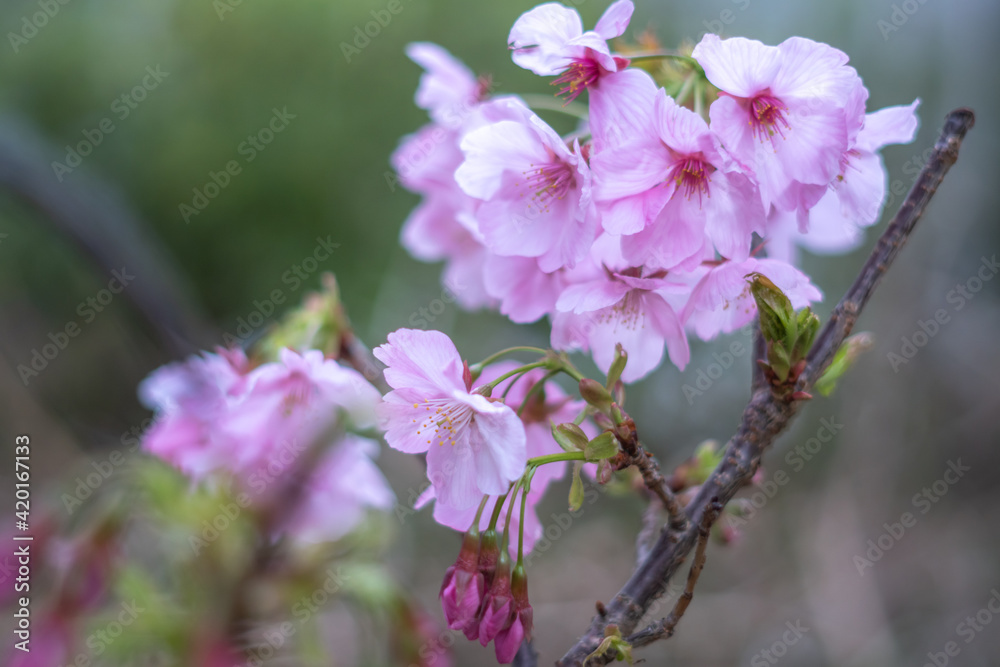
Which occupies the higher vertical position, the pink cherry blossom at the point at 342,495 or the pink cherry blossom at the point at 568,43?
the pink cherry blossom at the point at 568,43

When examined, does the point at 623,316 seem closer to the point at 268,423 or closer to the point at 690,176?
the point at 690,176

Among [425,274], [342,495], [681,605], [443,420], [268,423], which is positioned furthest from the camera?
[425,274]

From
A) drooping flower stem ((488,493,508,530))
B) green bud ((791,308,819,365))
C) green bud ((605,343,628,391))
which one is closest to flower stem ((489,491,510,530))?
drooping flower stem ((488,493,508,530))

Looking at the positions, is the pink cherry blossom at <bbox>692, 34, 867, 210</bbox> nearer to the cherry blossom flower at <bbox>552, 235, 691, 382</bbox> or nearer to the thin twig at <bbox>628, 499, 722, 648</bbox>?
the cherry blossom flower at <bbox>552, 235, 691, 382</bbox>

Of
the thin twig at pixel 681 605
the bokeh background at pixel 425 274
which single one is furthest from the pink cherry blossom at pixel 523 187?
the bokeh background at pixel 425 274

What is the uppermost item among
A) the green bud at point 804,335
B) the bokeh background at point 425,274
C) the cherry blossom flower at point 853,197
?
the cherry blossom flower at point 853,197

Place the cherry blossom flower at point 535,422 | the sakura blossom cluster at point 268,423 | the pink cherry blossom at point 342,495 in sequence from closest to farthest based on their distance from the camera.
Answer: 1. the cherry blossom flower at point 535,422
2. the sakura blossom cluster at point 268,423
3. the pink cherry blossom at point 342,495

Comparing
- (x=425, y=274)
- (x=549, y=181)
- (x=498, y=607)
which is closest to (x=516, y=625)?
(x=498, y=607)

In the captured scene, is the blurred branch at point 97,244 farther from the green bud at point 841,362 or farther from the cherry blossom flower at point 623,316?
the green bud at point 841,362
